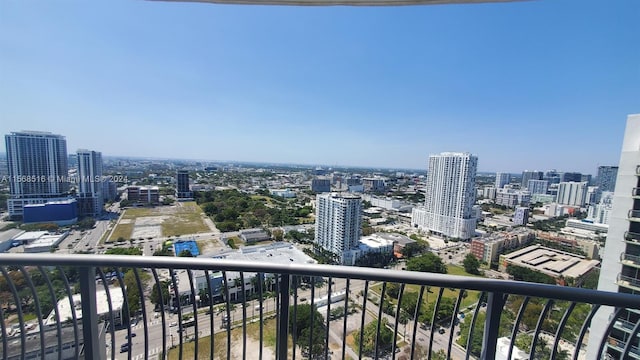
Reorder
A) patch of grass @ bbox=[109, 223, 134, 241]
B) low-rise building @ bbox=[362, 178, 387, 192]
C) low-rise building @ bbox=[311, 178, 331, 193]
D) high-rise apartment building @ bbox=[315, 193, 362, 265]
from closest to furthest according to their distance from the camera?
patch of grass @ bbox=[109, 223, 134, 241] → high-rise apartment building @ bbox=[315, 193, 362, 265] → low-rise building @ bbox=[311, 178, 331, 193] → low-rise building @ bbox=[362, 178, 387, 192]

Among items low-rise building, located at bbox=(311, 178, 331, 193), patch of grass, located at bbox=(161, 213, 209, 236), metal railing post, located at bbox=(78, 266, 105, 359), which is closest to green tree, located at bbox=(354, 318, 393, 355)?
metal railing post, located at bbox=(78, 266, 105, 359)

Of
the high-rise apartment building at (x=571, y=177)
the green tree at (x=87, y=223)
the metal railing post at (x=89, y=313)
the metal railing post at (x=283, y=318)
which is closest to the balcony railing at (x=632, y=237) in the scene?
the metal railing post at (x=283, y=318)

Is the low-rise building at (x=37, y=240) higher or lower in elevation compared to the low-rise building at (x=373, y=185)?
higher

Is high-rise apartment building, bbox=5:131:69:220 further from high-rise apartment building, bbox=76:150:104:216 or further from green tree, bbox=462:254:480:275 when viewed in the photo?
green tree, bbox=462:254:480:275

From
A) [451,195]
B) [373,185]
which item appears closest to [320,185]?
[373,185]

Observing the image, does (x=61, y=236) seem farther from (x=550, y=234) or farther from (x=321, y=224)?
(x=550, y=234)

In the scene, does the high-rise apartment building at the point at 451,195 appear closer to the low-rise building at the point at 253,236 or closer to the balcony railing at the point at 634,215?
the low-rise building at the point at 253,236
